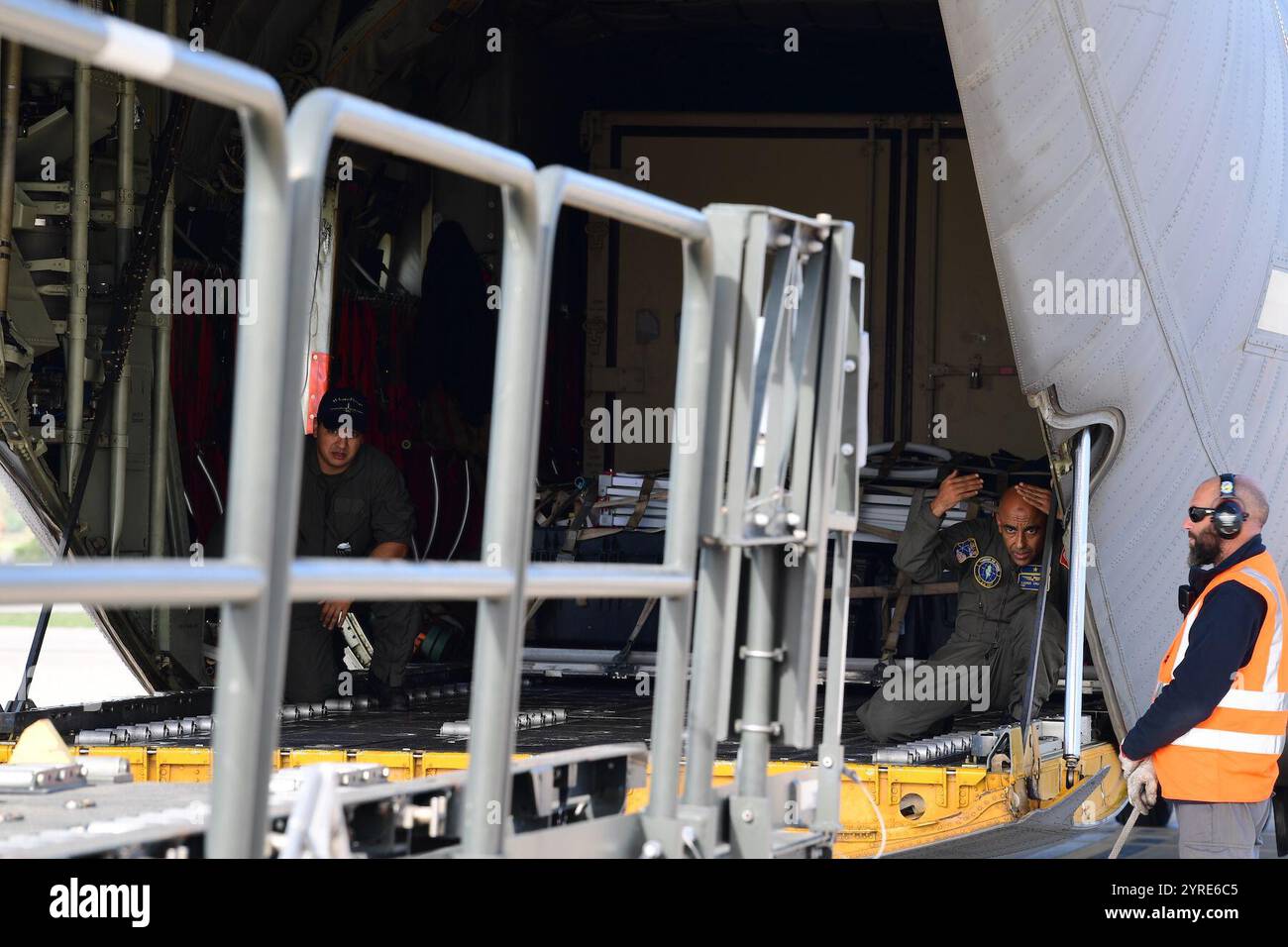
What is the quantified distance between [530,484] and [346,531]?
5.83 metres

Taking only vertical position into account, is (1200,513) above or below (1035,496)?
below

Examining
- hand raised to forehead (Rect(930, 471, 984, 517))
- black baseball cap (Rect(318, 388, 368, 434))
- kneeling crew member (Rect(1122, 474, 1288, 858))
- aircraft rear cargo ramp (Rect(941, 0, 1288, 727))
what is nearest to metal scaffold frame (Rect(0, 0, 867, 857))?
kneeling crew member (Rect(1122, 474, 1288, 858))

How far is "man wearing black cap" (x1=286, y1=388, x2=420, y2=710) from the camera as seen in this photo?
805 cm

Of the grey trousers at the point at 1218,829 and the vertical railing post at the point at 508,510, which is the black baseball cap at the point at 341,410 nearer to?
the grey trousers at the point at 1218,829

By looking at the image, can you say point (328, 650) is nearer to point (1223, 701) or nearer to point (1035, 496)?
point (1035, 496)

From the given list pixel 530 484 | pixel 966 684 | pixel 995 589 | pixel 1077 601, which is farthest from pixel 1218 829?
pixel 530 484

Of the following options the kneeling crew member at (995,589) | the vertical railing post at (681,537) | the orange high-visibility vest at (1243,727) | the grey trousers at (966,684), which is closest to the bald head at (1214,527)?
the orange high-visibility vest at (1243,727)

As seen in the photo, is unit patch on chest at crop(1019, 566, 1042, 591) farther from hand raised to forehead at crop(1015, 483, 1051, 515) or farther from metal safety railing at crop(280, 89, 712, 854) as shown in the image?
metal safety railing at crop(280, 89, 712, 854)

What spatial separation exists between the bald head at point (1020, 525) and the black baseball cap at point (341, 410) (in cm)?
294

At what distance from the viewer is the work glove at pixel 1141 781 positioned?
5738 millimetres

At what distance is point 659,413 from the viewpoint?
400 inches

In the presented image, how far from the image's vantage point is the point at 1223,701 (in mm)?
5613

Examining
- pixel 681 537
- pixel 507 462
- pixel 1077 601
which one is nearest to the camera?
pixel 507 462
